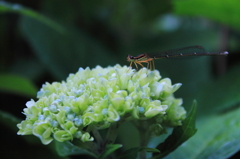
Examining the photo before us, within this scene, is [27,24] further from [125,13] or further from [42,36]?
[125,13]

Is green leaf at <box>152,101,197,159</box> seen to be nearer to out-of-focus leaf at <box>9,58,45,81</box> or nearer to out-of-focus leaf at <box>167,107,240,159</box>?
out-of-focus leaf at <box>167,107,240,159</box>

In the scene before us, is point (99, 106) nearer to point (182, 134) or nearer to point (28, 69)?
point (182, 134)

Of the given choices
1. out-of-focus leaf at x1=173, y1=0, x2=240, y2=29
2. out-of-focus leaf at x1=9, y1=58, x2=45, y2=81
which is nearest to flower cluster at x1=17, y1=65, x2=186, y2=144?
out-of-focus leaf at x1=173, y1=0, x2=240, y2=29

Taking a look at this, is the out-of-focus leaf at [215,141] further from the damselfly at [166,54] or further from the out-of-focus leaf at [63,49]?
the out-of-focus leaf at [63,49]

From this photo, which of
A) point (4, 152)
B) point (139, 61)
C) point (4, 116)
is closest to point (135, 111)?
point (139, 61)

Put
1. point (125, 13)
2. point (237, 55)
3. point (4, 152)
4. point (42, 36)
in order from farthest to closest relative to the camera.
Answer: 1. point (125, 13)
2. point (237, 55)
3. point (42, 36)
4. point (4, 152)

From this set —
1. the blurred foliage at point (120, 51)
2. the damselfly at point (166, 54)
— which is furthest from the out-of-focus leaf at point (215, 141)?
the damselfly at point (166, 54)
